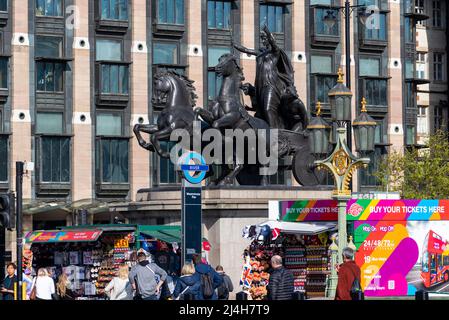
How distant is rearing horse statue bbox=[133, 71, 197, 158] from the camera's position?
4619cm

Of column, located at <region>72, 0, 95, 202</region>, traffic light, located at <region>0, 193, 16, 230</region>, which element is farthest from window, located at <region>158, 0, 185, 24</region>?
traffic light, located at <region>0, 193, 16, 230</region>

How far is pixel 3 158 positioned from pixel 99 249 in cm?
2627

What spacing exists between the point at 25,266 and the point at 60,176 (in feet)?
100

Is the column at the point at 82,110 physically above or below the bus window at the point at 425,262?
above

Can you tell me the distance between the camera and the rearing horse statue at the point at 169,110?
4619 cm

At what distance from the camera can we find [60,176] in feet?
229

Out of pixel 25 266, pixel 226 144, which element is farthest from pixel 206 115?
pixel 25 266

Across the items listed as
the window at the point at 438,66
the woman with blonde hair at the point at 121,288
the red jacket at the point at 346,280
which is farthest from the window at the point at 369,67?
the red jacket at the point at 346,280

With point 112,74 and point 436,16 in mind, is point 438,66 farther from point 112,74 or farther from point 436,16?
point 112,74

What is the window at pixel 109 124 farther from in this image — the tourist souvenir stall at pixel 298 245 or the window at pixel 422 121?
the tourist souvenir stall at pixel 298 245

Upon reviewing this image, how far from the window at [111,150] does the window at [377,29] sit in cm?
1488

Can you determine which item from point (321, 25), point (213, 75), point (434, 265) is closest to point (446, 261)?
point (434, 265)

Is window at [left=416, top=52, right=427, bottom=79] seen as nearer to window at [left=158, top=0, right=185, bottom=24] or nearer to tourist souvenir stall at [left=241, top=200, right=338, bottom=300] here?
window at [left=158, top=0, right=185, bottom=24]

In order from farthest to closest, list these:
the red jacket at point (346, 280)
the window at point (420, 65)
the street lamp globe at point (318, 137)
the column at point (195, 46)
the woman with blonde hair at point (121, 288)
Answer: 1. the window at point (420, 65)
2. the column at point (195, 46)
3. the street lamp globe at point (318, 137)
4. the woman with blonde hair at point (121, 288)
5. the red jacket at point (346, 280)
